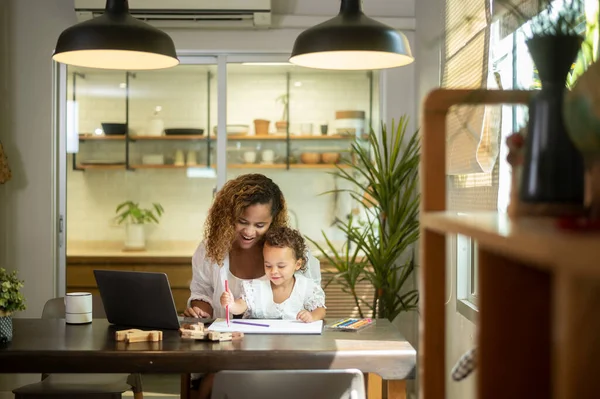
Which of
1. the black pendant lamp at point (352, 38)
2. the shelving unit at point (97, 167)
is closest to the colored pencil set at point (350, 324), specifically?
the black pendant lamp at point (352, 38)

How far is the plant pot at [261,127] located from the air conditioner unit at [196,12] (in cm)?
63

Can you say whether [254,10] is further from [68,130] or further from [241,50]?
[68,130]

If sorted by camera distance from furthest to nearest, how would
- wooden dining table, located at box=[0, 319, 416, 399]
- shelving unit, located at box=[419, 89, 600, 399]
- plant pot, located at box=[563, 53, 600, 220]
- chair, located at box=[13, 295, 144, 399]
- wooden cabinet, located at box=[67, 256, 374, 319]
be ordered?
1. wooden cabinet, located at box=[67, 256, 374, 319]
2. chair, located at box=[13, 295, 144, 399]
3. wooden dining table, located at box=[0, 319, 416, 399]
4. plant pot, located at box=[563, 53, 600, 220]
5. shelving unit, located at box=[419, 89, 600, 399]

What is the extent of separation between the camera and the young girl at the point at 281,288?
10.1ft

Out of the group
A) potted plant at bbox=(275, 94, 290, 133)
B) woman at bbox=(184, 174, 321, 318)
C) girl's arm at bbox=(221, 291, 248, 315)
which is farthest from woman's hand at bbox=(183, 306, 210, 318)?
potted plant at bbox=(275, 94, 290, 133)

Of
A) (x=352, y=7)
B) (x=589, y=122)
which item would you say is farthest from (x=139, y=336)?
(x=589, y=122)

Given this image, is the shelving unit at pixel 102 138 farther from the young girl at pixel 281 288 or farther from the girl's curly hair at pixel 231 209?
the young girl at pixel 281 288

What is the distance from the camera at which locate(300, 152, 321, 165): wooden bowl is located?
200 inches

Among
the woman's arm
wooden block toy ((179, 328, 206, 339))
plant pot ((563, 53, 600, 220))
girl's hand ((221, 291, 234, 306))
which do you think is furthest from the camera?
the woman's arm

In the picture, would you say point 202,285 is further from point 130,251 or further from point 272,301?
point 130,251

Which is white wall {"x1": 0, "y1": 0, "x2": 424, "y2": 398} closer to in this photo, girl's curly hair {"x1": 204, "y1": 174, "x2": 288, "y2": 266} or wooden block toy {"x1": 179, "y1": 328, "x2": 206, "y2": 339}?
girl's curly hair {"x1": 204, "y1": 174, "x2": 288, "y2": 266}

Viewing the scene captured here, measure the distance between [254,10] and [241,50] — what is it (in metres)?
0.32

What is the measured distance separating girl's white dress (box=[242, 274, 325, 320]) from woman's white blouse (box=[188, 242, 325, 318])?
7 centimetres

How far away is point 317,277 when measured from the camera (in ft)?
11.0
